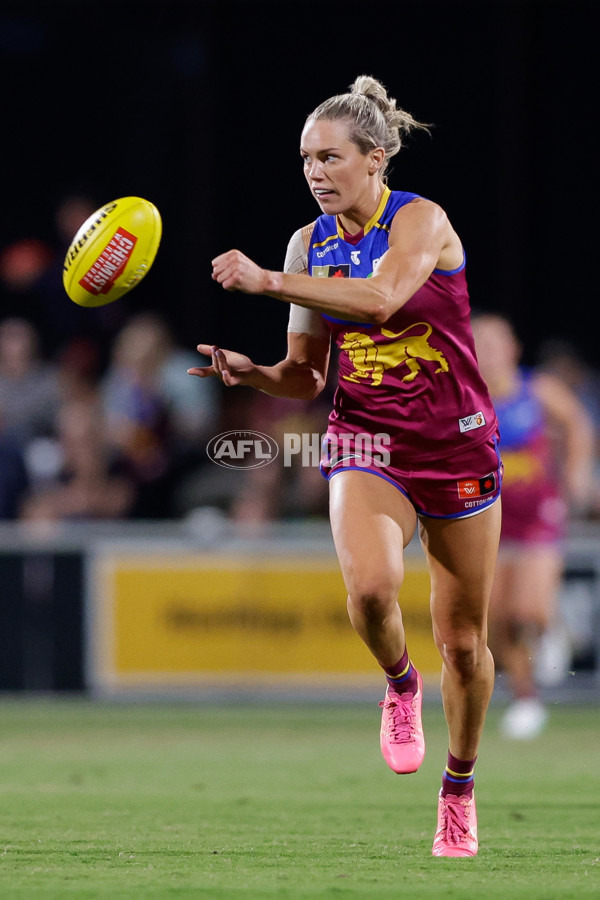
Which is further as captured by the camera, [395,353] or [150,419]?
[150,419]

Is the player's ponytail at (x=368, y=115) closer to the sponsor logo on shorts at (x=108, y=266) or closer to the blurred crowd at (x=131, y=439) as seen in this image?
the sponsor logo on shorts at (x=108, y=266)

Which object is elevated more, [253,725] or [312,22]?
[312,22]

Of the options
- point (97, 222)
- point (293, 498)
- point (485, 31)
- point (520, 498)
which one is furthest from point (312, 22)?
point (97, 222)

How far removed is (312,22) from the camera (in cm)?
1396

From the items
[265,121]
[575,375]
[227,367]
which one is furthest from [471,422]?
[265,121]

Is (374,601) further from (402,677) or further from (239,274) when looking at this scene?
(239,274)

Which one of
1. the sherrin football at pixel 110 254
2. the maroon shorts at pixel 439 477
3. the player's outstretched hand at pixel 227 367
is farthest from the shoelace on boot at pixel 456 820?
the sherrin football at pixel 110 254

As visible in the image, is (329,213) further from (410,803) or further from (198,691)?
(198,691)

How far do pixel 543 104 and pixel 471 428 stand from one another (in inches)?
387

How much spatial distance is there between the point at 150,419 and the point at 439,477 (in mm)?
6106

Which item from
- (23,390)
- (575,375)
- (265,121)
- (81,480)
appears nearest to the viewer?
(81,480)

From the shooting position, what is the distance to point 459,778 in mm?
4961

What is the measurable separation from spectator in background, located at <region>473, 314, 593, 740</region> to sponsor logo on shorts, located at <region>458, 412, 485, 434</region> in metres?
4.11

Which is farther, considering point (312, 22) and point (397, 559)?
point (312, 22)
